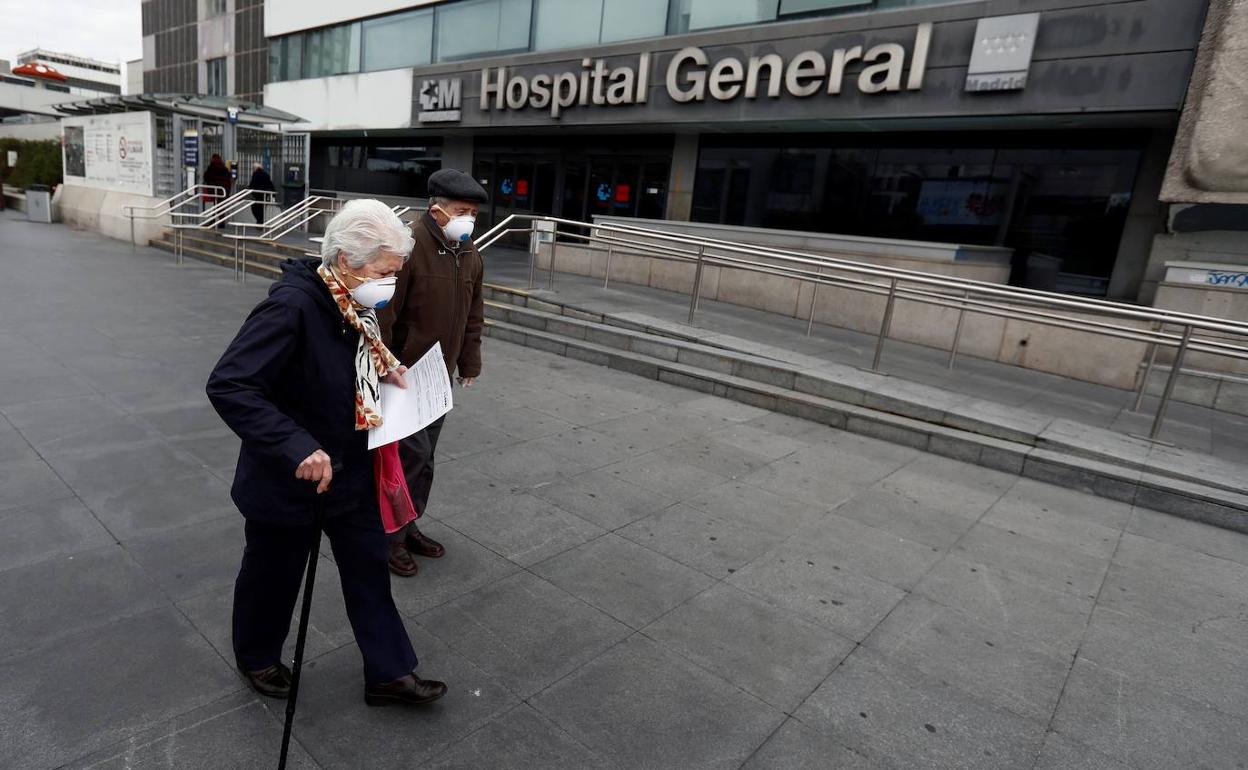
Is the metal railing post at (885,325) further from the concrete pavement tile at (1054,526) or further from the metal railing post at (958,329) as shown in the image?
the concrete pavement tile at (1054,526)

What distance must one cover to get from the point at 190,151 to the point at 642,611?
58.9 feet

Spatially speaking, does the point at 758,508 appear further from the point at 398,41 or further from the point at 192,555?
the point at 398,41

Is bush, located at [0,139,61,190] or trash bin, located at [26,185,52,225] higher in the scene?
bush, located at [0,139,61,190]

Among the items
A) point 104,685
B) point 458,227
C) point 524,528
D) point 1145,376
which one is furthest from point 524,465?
point 1145,376

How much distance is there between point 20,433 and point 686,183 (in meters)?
12.5

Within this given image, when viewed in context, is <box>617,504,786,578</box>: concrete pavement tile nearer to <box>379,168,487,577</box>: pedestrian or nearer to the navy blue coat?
<box>379,168,487,577</box>: pedestrian

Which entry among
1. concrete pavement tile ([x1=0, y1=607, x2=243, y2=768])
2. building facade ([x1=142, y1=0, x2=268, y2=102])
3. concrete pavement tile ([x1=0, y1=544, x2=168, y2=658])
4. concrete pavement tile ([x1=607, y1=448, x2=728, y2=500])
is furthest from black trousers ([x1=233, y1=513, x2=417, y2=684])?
building facade ([x1=142, y1=0, x2=268, y2=102])

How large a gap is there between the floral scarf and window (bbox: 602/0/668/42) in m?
13.7

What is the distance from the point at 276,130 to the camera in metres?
20.0

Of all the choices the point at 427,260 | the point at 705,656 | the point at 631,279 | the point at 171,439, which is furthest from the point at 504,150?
the point at 705,656

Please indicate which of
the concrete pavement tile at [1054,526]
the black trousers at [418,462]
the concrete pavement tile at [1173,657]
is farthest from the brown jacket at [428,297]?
the concrete pavement tile at [1054,526]

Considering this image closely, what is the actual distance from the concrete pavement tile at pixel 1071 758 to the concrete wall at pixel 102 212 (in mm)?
18417

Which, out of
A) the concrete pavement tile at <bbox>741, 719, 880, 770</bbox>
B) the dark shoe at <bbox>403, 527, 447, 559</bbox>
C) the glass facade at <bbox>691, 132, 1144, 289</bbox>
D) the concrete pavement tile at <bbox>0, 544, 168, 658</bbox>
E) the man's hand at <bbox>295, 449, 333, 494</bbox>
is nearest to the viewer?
the man's hand at <bbox>295, 449, 333, 494</bbox>

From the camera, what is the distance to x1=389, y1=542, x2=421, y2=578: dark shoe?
11.2 ft
